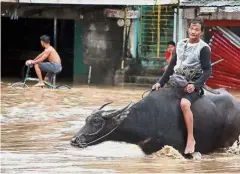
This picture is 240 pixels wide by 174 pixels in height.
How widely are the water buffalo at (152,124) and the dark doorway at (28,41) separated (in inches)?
650

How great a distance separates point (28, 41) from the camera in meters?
26.2

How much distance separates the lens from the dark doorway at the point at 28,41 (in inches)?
974

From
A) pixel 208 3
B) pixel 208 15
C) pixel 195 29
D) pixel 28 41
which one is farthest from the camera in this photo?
pixel 28 41

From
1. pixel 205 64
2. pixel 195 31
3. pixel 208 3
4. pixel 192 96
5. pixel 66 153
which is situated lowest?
pixel 66 153

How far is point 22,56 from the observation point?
83.6 feet

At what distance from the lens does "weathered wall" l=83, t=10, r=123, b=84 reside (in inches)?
825

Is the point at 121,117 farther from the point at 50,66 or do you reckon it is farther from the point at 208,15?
the point at 208,15

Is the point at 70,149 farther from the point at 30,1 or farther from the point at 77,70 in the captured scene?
the point at 77,70

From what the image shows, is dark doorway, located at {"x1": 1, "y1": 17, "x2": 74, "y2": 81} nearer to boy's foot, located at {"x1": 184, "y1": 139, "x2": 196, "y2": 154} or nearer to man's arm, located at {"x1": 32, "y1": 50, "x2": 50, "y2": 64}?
man's arm, located at {"x1": 32, "y1": 50, "x2": 50, "y2": 64}

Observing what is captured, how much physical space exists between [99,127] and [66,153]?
495 millimetres

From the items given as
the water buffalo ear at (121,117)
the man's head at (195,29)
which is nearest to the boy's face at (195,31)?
the man's head at (195,29)

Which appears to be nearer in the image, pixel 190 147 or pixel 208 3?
pixel 190 147

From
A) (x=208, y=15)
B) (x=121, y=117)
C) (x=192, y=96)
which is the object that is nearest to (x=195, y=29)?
(x=192, y=96)

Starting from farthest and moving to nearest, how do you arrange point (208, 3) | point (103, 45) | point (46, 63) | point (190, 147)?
1. point (103, 45)
2. point (208, 3)
3. point (46, 63)
4. point (190, 147)
